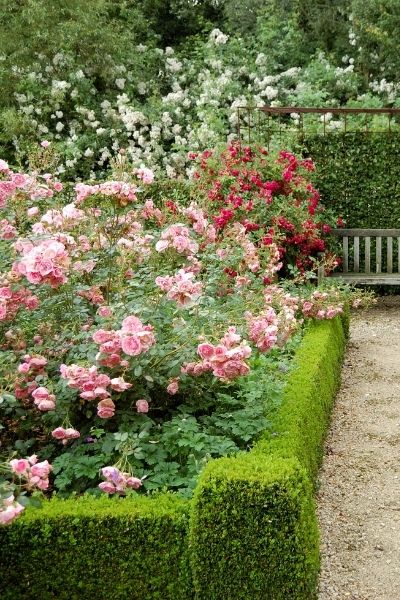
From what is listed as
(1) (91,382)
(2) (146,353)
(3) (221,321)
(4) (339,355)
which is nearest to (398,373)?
(4) (339,355)

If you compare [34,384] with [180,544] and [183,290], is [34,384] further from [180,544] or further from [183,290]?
[180,544]

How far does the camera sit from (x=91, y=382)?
132 inches

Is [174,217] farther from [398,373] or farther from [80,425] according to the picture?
[398,373]

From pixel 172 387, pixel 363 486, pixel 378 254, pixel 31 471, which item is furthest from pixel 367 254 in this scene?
pixel 31 471

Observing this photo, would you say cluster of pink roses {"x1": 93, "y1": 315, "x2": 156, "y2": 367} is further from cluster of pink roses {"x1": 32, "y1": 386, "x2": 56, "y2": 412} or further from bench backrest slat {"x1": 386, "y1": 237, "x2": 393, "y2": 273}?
bench backrest slat {"x1": 386, "y1": 237, "x2": 393, "y2": 273}

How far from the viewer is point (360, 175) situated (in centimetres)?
996

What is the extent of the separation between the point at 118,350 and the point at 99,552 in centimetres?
78

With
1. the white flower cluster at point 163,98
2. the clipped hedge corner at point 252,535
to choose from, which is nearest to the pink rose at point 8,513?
the clipped hedge corner at point 252,535

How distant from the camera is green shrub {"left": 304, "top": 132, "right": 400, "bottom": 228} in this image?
9.90m

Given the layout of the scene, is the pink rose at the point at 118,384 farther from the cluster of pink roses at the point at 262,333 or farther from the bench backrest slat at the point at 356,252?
the bench backrest slat at the point at 356,252

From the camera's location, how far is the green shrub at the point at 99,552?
3.18 meters

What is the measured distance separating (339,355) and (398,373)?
49 centimetres

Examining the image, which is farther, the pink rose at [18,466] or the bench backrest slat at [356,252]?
the bench backrest slat at [356,252]

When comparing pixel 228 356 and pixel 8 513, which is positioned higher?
pixel 228 356
